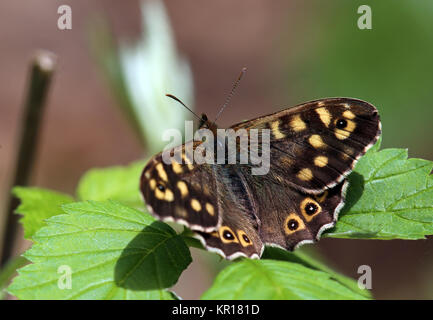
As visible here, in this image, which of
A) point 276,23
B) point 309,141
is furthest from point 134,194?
point 276,23

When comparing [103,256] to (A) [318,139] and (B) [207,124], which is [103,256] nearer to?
(B) [207,124]

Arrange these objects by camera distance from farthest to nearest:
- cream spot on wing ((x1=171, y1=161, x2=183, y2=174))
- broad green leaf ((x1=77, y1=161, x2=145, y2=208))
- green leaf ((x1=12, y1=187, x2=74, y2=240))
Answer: broad green leaf ((x1=77, y1=161, x2=145, y2=208))
green leaf ((x1=12, y1=187, x2=74, y2=240))
cream spot on wing ((x1=171, y1=161, x2=183, y2=174))

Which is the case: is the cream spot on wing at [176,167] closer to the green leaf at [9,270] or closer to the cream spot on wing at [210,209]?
the cream spot on wing at [210,209]

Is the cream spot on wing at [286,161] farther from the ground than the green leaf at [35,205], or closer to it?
farther from the ground

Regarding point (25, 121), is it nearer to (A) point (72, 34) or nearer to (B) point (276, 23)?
(A) point (72, 34)

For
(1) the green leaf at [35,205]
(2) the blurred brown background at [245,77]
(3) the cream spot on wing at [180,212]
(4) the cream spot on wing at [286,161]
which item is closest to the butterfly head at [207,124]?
(4) the cream spot on wing at [286,161]

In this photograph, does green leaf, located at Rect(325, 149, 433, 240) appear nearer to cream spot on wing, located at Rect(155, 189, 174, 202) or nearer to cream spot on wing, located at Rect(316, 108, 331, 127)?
cream spot on wing, located at Rect(316, 108, 331, 127)

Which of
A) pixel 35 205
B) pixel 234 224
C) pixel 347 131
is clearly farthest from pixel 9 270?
pixel 347 131

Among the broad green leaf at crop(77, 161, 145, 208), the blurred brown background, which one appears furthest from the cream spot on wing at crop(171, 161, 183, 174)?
the blurred brown background
